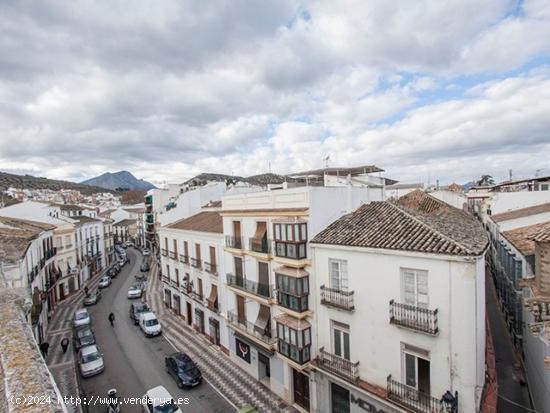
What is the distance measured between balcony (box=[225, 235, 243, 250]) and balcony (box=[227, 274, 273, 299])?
186 centimetres

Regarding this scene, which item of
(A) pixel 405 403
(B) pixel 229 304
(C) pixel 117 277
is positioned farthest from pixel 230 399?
(C) pixel 117 277

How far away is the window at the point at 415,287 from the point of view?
11.1 meters

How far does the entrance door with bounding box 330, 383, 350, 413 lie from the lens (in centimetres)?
1414

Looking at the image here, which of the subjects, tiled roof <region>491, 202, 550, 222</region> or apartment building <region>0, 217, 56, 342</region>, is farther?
tiled roof <region>491, 202, 550, 222</region>

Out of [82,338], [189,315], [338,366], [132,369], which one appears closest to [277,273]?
[338,366]

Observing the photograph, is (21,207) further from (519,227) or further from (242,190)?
(519,227)

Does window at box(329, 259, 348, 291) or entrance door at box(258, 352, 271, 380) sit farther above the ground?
window at box(329, 259, 348, 291)

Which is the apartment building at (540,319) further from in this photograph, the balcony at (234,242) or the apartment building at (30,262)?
the apartment building at (30,262)

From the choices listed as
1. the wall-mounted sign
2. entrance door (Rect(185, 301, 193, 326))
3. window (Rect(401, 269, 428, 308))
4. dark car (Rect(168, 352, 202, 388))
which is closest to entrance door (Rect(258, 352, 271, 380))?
the wall-mounted sign

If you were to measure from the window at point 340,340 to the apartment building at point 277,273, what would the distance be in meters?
1.31

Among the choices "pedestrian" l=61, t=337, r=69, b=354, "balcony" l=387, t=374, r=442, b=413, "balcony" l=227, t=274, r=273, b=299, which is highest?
"balcony" l=227, t=274, r=273, b=299

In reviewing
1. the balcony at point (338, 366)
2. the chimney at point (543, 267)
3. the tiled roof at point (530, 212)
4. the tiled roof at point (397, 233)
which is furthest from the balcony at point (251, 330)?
the tiled roof at point (530, 212)

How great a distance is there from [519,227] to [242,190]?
19.8 meters

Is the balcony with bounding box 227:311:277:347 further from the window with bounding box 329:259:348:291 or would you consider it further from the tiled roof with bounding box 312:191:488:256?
the tiled roof with bounding box 312:191:488:256
